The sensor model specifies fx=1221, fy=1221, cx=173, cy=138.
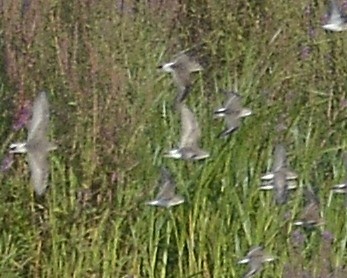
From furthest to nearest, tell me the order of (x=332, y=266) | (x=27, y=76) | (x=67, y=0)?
(x=67, y=0), (x=27, y=76), (x=332, y=266)

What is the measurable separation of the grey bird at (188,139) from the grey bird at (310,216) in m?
0.47

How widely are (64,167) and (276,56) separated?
39.6 inches

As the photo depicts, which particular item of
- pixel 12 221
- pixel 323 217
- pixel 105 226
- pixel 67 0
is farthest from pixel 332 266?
pixel 67 0

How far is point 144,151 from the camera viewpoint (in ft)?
14.9

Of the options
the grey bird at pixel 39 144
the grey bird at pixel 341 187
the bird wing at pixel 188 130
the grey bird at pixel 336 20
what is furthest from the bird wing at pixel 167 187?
the grey bird at pixel 336 20

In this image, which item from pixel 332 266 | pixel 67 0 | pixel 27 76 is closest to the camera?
pixel 332 266

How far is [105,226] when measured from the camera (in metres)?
4.45

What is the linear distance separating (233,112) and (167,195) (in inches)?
14.4

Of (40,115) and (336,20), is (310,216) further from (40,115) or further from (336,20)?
(40,115)

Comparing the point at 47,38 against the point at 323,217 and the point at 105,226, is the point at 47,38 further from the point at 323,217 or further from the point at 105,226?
the point at 323,217

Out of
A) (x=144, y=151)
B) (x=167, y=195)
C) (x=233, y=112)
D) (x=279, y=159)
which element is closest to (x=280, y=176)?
(x=279, y=159)

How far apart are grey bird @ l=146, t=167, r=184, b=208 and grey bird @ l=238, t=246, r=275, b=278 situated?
31cm

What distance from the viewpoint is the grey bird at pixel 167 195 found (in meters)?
4.19

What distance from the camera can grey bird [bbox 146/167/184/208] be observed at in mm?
4190
